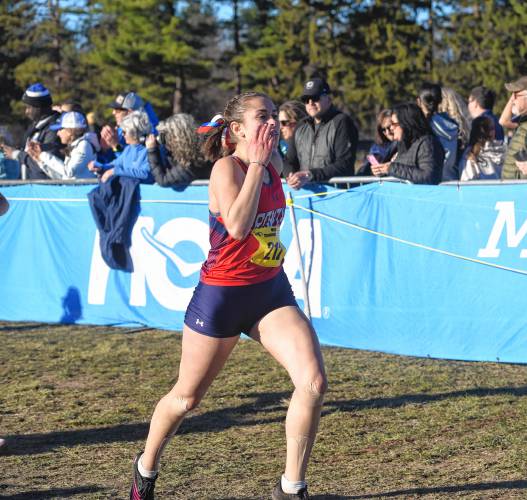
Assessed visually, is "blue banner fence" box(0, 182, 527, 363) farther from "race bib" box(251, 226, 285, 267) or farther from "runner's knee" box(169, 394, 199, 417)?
"runner's knee" box(169, 394, 199, 417)

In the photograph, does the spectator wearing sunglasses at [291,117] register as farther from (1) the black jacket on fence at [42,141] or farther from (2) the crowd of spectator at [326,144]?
(1) the black jacket on fence at [42,141]

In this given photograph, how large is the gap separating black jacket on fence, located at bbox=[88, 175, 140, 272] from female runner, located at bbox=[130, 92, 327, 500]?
4.95m

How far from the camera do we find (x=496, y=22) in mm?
39500

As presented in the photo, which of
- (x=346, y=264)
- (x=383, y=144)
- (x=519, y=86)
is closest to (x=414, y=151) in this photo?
(x=519, y=86)

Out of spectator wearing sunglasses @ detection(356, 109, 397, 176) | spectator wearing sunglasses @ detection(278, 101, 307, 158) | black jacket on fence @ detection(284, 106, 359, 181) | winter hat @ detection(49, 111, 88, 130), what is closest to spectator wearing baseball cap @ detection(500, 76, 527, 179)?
spectator wearing sunglasses @ detection(356, 109, 397, 176)

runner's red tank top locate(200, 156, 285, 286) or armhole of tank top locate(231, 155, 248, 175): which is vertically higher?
armhole of tank top locate(231, 155, 248, 175)

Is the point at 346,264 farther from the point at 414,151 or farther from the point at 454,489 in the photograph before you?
the point at 454,489

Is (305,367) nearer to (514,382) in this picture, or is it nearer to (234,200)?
(234,200)

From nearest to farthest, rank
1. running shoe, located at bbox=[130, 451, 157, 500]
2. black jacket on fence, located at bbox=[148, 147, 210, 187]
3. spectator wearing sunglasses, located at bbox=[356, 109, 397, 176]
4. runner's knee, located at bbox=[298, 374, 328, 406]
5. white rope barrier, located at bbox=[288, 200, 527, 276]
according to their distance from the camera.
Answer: runner's knee, located at bbox=[298, 374, 328, 406] → running shoe, located at bbox=[130, 451, 157, 500] → white rope barrier, located at bbox=[288, 200, 527, 276] → black jacket on fence, located at bbox=[148, 147, 210, 187] → spectator wearing sunglasses, located at bbox=[356, 109, 397, 176]

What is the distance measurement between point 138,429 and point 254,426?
75 cm

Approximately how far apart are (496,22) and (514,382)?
115 ft

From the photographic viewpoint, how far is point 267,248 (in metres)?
4.49

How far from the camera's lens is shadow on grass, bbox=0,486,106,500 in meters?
4.81

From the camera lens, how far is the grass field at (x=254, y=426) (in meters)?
4.97
